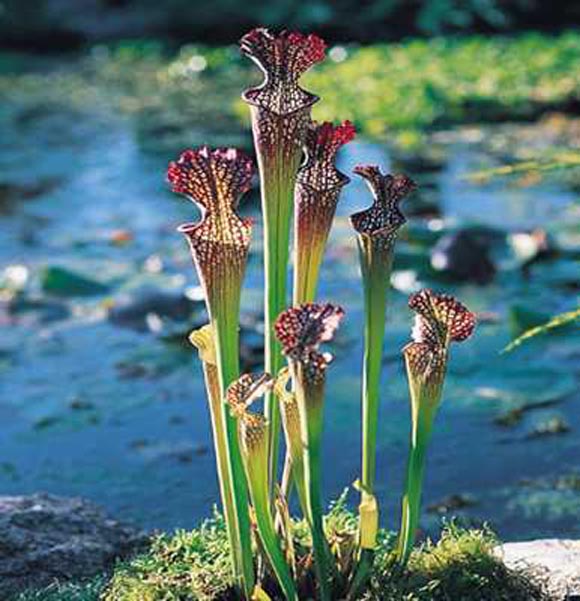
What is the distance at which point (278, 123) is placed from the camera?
81.7 inches

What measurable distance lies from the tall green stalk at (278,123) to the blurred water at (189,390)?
206 centimetres

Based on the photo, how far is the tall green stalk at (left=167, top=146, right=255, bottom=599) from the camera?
79.2 inches

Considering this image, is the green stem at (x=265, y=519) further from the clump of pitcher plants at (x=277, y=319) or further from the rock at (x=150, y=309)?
the rock at (x=150, y=309)

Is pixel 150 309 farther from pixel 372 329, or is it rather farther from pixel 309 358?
pixel 309 358

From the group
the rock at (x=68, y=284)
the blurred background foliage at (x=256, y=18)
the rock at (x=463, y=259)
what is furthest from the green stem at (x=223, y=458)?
the blurred background foliage at (x=256, y=18)

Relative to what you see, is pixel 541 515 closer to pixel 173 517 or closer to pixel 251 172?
pixel 173 517

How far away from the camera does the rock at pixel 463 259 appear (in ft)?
20.6

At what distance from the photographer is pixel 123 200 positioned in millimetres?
8430

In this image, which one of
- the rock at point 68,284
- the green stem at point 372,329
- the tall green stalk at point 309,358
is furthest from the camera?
the rock at point 68,284

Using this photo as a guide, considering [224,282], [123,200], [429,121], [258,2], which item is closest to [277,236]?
[224,282]

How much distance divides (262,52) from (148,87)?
1095 centimetres

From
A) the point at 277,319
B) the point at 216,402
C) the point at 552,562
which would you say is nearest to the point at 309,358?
the point at 277,319

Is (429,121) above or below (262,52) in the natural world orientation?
above

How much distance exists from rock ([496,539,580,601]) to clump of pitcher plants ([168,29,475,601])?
0.33 meters
